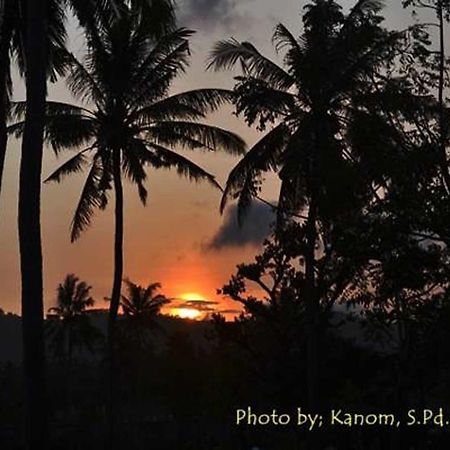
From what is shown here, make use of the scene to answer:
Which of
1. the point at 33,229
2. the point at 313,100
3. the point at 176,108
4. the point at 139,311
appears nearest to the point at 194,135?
the point at 176,108

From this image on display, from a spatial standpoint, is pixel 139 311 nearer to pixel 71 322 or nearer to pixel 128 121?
pixel 71 322

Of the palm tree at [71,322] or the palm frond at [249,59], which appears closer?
the palm frond at [249,59]

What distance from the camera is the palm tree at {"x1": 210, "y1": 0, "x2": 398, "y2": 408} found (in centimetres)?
1447

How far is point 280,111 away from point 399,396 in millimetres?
7699

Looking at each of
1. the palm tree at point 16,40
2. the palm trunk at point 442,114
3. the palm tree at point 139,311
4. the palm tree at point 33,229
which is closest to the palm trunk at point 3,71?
the palm tree at point 16,40

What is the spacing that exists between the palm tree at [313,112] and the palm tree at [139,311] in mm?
37358

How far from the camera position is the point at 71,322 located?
Answer: 62.0 meters

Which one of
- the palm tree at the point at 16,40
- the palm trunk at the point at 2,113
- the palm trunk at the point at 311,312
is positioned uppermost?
the palm tree at the point at 16,40

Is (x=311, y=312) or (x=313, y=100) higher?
(x=313, y=100)

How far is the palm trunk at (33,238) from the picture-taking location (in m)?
9.43

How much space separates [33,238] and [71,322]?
175 ft

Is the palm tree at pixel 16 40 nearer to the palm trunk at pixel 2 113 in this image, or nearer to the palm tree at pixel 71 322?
the palm trunk at pixel 2 113

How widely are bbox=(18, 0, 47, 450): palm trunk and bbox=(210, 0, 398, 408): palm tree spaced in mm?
5265

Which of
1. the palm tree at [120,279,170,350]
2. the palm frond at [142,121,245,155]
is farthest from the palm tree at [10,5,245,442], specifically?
the palm tree at [120,279,170,350]
